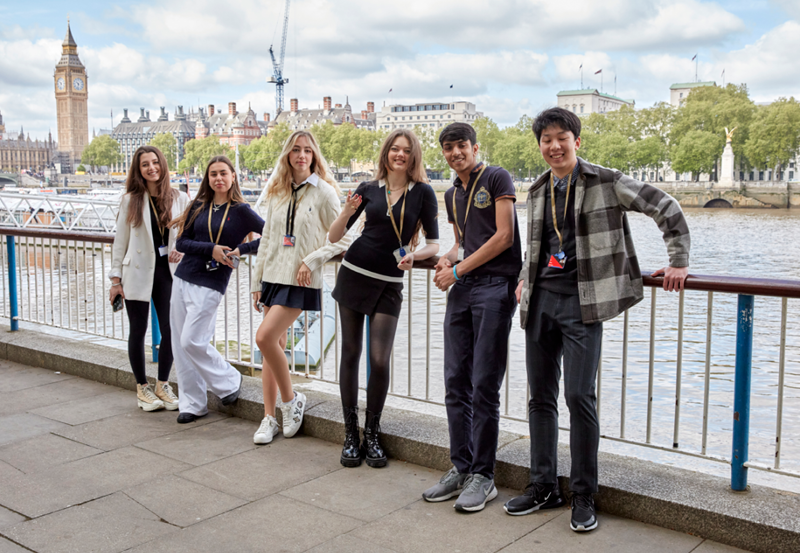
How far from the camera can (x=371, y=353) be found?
11.9 feet

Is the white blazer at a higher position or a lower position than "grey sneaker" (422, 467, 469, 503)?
higher

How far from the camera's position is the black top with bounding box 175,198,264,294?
4.34m

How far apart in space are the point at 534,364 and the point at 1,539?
7.12 feet

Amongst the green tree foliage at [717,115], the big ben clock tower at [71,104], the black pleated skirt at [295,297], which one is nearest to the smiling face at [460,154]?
the black pleated skirt at [295,297]

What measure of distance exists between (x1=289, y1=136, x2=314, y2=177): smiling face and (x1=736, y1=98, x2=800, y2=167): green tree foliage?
257 ft

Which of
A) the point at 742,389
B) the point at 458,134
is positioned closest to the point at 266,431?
the point at 458,134

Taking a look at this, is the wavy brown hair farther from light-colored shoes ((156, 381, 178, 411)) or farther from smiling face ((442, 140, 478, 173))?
light-colored shoes ((156, 381, 178, 411))

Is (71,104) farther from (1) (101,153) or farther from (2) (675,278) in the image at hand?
(2) (675,278)

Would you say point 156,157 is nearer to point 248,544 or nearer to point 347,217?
point 347,217

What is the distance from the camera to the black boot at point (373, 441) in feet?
12.1

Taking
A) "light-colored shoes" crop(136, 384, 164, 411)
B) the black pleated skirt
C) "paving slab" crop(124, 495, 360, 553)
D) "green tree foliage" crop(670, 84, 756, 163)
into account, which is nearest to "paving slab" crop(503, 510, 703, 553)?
"paving slab" crop(124, 495, 360, 553)

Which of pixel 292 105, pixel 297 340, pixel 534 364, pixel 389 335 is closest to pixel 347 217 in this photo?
pixel 389 335

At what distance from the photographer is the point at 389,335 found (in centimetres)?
361

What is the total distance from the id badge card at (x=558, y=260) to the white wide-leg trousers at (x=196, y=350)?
2232 mm
